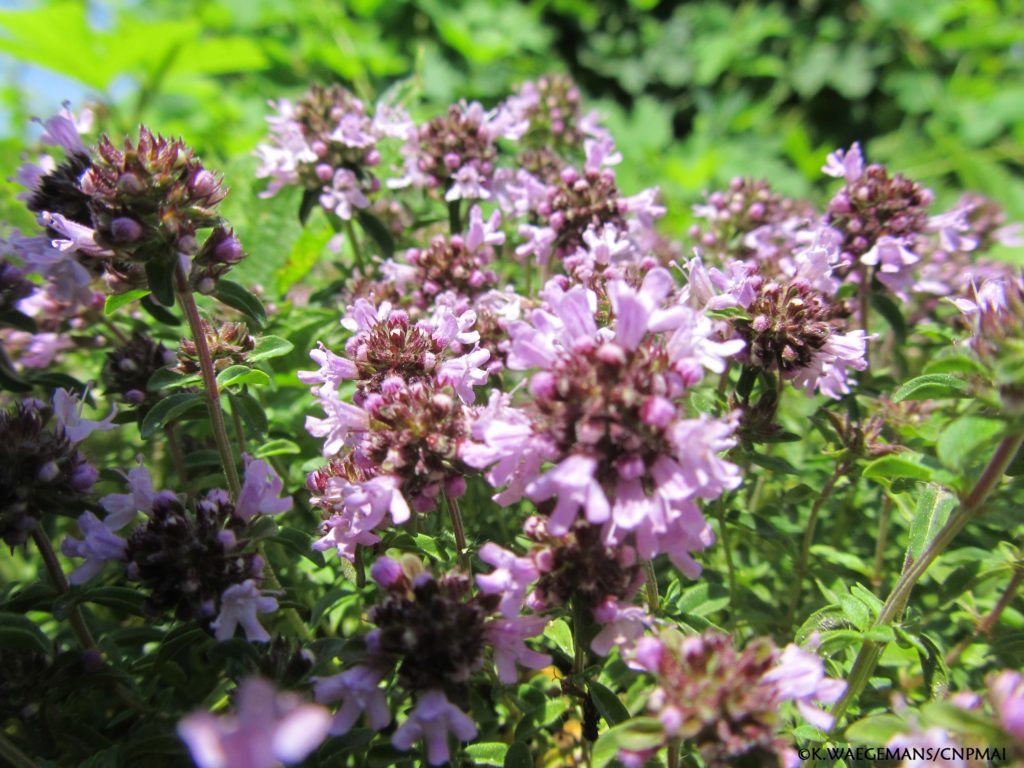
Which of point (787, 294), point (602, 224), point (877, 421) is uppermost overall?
point (602, 224)

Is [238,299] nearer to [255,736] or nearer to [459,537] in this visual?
[459,537]

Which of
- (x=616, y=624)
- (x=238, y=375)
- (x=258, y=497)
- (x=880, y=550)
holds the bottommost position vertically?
(x=880, y=550)

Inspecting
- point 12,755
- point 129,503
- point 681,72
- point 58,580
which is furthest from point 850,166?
point 681,72

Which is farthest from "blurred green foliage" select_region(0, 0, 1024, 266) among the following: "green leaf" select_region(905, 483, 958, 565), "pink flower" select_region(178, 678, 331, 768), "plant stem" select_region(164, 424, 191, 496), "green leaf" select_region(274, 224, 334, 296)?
"pink flower" select_region(178, 678, 331, 768)

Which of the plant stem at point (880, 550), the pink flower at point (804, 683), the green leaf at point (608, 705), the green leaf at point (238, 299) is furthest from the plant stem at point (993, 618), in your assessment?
the green leaf at point (238, 299)

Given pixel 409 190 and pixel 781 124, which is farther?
pixel 781 124

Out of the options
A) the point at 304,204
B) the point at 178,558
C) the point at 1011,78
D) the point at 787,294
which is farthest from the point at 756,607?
the point at 1011,78

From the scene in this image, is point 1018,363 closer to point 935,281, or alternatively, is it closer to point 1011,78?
point 935,281
